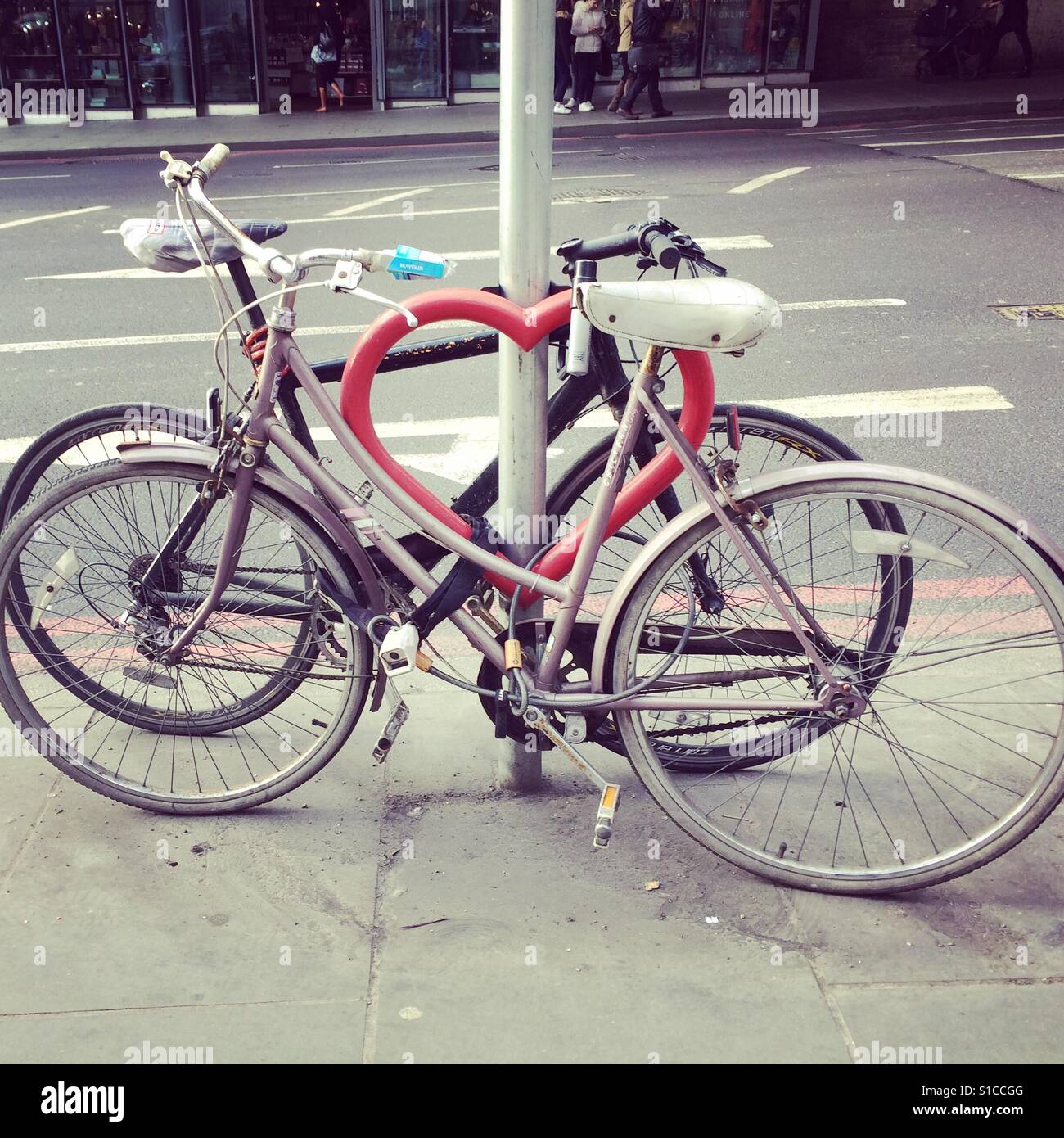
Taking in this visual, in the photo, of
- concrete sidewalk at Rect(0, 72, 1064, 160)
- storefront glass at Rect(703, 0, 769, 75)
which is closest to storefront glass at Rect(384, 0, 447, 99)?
concrete sidewalk at Rect(0, 72, 1064, 160)

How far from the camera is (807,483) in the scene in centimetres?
252

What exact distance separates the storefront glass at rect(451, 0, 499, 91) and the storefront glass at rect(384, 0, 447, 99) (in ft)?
0.80

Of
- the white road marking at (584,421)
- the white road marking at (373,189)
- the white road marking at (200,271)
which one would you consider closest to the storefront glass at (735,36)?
the white road marking at (373,189)

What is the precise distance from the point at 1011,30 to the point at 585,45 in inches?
316

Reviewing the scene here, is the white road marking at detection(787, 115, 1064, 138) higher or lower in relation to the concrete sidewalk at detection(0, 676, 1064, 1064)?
higher

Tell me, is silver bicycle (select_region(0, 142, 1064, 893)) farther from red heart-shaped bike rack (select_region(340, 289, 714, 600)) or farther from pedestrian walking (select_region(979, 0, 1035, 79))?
pedestrian walking (select_region(979, 0, 1035, 79))

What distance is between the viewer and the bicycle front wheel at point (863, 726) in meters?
2.60

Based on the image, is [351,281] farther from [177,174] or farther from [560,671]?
[560,671]

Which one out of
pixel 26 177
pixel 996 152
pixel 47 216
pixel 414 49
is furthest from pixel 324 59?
pixel 996 152

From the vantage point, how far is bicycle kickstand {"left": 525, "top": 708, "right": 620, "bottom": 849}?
2.71m

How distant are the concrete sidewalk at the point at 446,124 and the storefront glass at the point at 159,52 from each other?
61cm

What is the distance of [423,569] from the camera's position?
286 centimetres

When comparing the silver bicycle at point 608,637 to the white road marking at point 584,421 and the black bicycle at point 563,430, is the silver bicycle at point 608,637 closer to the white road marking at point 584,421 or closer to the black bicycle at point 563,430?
the black bicycle at point 563,430
